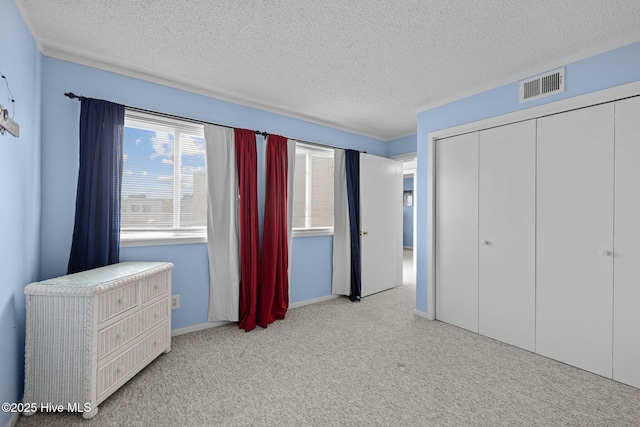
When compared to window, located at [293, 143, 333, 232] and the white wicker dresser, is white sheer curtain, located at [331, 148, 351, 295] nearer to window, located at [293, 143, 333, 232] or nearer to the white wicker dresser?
window, located at [293, 143, 333, 232]

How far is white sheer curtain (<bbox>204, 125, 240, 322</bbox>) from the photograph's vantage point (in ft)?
9.52

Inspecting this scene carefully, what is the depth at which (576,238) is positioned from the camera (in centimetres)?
228

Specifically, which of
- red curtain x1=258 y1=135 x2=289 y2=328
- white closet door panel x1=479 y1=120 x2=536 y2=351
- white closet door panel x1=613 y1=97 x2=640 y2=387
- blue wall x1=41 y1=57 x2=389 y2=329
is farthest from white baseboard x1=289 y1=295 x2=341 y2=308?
white closet door panel x1=613 y1=97 x2=640 y2=387

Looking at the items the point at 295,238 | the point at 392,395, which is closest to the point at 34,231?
the point at 295,238

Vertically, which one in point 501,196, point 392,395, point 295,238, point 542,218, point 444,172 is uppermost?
point 444,172

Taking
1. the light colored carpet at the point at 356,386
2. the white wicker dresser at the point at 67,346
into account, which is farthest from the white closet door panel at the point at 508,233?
the white wicker dresser at the point at 67,346

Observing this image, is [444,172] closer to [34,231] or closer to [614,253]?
[614,253]

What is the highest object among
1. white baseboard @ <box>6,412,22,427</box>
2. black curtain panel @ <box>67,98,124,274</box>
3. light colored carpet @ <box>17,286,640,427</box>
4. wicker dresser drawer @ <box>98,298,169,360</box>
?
black curtain panel @ <box>67,98,124,274</box>

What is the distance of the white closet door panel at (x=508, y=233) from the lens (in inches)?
99.6

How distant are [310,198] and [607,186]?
2.93 metres

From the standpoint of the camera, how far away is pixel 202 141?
9.78 feet

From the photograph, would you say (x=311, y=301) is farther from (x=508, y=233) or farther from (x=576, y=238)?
(x=576, y=238)

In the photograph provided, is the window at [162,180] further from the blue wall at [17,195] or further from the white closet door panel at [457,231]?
the white closet door panel at [457,231]

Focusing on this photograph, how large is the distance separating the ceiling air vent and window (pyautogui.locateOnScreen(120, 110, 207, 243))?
3.11 meters
